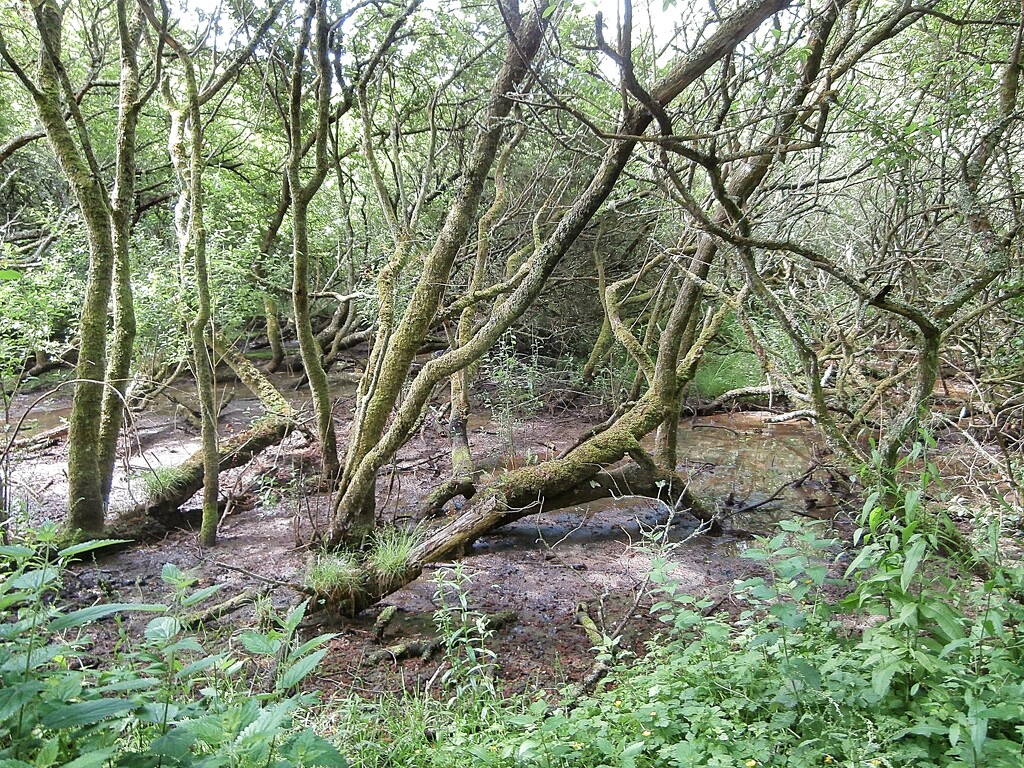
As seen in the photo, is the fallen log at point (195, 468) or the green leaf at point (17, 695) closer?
the green leaf at point (17, 695)

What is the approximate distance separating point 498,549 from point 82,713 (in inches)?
162

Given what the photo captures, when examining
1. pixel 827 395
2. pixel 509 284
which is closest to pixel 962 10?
pixel 827 395

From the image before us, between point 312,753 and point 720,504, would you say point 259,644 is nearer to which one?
point 312,753

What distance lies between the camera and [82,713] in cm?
131

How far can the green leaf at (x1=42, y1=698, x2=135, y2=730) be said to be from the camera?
1303 mm

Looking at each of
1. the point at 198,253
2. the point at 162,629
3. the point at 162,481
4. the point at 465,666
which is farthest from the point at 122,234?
the point at 465,666

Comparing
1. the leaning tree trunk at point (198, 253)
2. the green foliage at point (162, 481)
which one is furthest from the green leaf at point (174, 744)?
the green foliage at point (162, 481)

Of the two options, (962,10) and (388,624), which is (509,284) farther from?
(962,10)

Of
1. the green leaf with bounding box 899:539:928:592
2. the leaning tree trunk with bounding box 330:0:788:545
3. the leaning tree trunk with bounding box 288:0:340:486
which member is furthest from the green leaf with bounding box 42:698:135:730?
the leaning tree trunk with bounding box 288:0:340:486

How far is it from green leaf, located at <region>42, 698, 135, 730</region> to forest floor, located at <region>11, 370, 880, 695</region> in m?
2.07

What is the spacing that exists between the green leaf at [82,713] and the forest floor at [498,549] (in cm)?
207

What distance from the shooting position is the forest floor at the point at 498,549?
369 cm

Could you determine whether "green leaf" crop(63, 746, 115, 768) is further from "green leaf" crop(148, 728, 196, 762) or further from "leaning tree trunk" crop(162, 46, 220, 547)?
"leaning tree trunk" crop(162, 46, 220, 547)

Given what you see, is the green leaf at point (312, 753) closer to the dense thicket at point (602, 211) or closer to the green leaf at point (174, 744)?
the green leaf at point (174, 744)
